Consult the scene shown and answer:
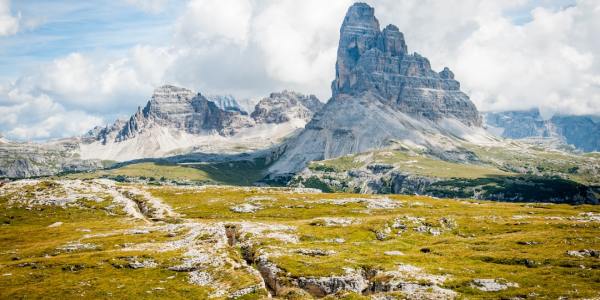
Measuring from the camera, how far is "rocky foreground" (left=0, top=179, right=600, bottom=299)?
9219 cm

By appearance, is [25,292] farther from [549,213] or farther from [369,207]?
[549,213]

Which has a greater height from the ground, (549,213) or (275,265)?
(549,213)

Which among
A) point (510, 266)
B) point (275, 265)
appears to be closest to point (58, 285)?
point (275, 265)

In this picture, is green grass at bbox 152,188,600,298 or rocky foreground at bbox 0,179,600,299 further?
rocky foreground at bbox 0,179,600,299

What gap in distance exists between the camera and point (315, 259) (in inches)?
4407

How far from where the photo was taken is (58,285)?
332 feet

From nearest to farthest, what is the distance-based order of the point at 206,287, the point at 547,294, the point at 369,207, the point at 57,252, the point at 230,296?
1. the point at 547,294
2. the point at 230,296
3. the point at 206,287
4. the point at 57,252
5. the point at 369,207

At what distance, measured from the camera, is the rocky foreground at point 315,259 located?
92188 millimetres

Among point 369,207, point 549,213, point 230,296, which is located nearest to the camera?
point 230,296

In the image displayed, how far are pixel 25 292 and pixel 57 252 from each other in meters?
32.2

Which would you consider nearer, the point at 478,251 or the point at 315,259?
the point at 315,259

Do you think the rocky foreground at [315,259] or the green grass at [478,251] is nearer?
the green grass at [478,251]

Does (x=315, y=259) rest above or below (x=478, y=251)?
below

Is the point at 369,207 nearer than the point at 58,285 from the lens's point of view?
No
